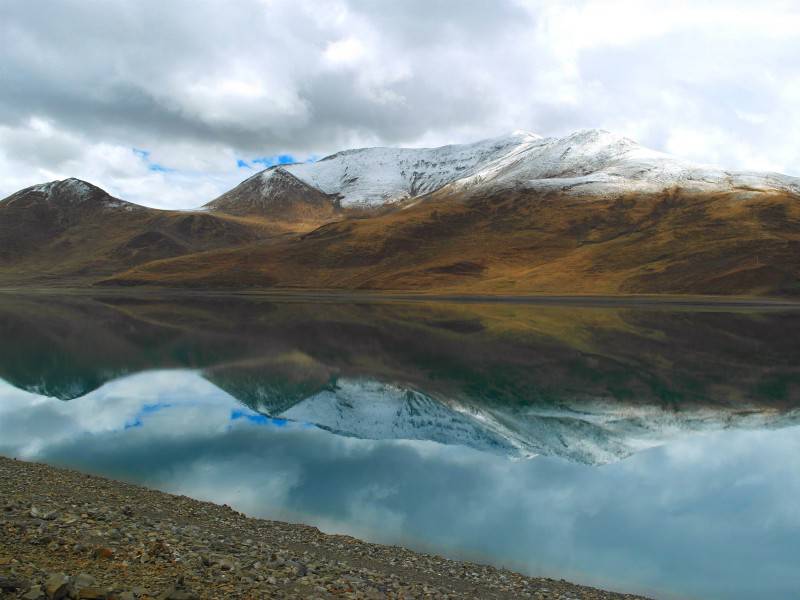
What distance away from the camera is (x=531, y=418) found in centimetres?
3053

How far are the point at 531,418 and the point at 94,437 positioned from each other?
19472 millimetres

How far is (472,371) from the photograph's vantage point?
143 feet

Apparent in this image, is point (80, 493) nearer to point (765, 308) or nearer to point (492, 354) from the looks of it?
point (492, 354)

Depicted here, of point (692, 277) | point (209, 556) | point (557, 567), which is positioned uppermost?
point (692, 277)

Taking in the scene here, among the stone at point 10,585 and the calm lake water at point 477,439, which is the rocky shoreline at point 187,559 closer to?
the stone at point 10,585

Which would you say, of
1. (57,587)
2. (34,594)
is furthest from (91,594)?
(34,594)

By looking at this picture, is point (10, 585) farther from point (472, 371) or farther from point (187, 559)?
point (472, 371)

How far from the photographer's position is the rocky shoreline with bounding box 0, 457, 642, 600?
916cm

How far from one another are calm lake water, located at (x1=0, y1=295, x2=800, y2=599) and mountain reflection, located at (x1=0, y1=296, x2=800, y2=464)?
246 millimetres

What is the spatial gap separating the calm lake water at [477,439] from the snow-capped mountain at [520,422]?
0.17m

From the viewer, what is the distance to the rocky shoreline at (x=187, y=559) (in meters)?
9.16

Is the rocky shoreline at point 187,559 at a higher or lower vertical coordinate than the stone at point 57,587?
lower

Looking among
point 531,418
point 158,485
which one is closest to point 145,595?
point 158,485

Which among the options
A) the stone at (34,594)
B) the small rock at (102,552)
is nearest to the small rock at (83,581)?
the stone at (34,594)
